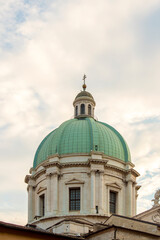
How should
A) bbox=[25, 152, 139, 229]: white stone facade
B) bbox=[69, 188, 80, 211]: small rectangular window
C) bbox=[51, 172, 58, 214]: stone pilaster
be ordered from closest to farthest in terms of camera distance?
bbox=[25, 152, 139, 229]: white stone facade, bbox=[51, 172, 58, 214]: stone pilaster, bbox=[69, 188, 80, 211]: small rectangular window

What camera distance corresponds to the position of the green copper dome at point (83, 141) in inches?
2453

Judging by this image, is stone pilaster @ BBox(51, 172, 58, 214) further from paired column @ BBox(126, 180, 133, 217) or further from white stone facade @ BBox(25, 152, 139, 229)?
paired column @ BBox(126, 180, 133, 217)

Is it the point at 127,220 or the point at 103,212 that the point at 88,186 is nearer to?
the point at 103,212

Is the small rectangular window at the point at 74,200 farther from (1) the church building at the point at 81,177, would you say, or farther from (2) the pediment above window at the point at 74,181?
(2) the pediment above window at the point at 74,181

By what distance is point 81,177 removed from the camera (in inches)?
2341

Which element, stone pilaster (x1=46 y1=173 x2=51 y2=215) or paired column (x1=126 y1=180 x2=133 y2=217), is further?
paired column (x1=126 y1=180 x2=133 y2=217)

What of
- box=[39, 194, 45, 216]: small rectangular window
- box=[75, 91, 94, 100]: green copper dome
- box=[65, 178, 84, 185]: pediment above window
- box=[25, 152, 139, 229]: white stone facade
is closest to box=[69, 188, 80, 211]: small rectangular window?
box=[25, 152, 139, 229]: white stone facade

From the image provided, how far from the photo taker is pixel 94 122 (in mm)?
65500

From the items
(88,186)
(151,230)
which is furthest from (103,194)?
(151,230)

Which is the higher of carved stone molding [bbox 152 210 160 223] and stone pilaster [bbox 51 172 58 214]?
stone pilaster [bbox 51 172 58 214]

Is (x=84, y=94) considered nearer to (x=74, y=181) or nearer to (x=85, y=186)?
(x=74, y=181)

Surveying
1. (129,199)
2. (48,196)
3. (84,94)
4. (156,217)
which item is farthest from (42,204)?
(156,217)

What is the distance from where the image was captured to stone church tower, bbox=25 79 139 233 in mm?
58125

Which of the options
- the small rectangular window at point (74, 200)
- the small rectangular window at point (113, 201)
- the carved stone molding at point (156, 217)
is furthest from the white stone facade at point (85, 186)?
the carved stone molding at point (156, 217)
